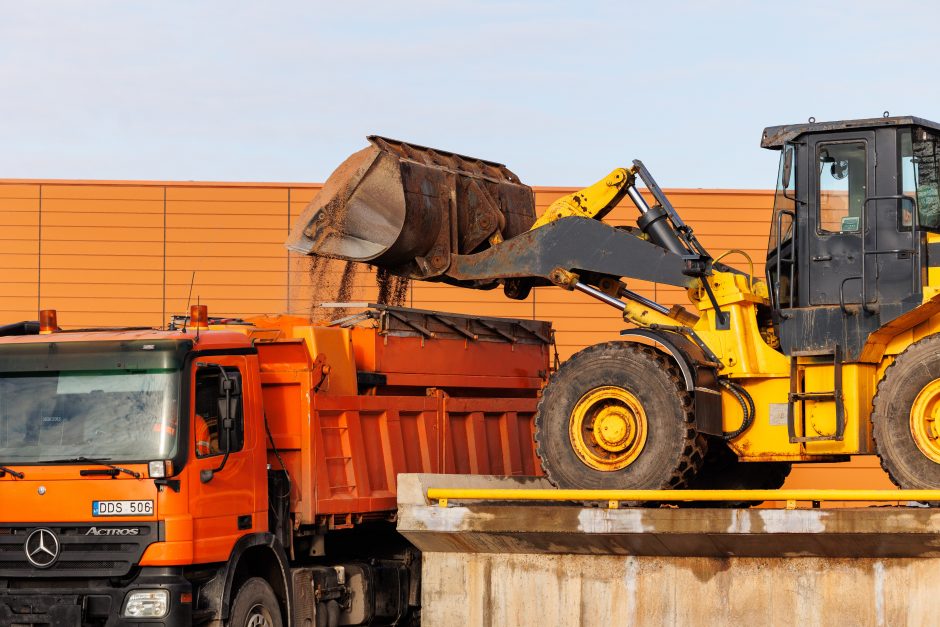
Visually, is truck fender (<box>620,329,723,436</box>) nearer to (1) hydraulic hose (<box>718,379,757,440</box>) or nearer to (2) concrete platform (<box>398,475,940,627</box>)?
(1) hydraulic hose (<box>718,379,757,440</box>)

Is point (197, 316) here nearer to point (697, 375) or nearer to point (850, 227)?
point (697, 375)

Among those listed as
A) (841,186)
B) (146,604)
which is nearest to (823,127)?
(841,186)

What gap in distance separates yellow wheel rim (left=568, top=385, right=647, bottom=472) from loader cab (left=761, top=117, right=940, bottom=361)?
1.19 meters

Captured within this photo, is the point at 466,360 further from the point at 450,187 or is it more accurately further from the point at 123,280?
the point at 123,280

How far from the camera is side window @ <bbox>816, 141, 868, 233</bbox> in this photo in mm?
9969

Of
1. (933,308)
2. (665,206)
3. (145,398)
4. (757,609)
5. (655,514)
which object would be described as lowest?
(757,609)

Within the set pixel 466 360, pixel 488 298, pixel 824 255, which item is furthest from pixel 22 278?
pixel 824 255

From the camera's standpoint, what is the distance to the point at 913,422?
927 centimetres

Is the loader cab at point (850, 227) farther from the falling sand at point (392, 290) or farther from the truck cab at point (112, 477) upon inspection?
the falling sand at point (392, 290)

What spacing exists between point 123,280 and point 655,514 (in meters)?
13.2

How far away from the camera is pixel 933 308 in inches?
377

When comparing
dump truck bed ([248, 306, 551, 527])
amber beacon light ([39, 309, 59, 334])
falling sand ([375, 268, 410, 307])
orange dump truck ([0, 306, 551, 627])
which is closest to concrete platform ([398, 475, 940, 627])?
orange dump truck ([0, 306, 551, 627])

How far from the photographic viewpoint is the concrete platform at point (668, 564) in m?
8.58

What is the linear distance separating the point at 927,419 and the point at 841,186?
180 centimetres
